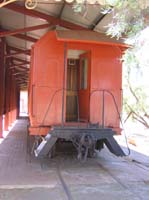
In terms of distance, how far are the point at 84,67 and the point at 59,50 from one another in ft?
3.10

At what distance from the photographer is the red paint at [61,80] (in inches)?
292

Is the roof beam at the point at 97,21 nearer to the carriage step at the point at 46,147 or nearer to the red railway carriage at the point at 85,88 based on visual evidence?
the red railway carriage at the point at 85,88

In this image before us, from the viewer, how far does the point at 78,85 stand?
8.52 meters

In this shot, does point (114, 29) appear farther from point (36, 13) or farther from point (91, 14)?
point (36, 13)

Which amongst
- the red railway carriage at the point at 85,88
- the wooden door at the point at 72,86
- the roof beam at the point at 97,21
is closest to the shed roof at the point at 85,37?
the red railway carriage at the point at 85,88

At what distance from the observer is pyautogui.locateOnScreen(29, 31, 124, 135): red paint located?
7.41m

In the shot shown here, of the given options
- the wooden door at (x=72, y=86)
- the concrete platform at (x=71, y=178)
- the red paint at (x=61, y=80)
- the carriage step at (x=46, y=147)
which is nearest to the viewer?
the concrete platform at (x=71, y=178)

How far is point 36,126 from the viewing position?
7.35m

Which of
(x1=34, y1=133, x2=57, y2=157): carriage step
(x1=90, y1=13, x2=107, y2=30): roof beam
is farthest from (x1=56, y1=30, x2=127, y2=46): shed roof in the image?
(x1=34, y1=133, x2=57, y2=157): carriage step

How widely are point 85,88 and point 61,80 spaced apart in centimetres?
76

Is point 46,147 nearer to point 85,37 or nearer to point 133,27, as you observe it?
point 85,37

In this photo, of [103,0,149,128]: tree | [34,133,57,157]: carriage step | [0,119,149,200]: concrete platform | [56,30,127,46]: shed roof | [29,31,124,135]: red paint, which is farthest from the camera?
[29,31,124,135]: red paint

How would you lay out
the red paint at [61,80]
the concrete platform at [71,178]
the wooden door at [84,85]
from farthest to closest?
the wooden door at [84,85] → the red paint at [61,80] → the concrete platform at [71,178]

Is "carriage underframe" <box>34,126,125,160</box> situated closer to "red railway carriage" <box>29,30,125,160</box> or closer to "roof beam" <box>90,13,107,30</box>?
"red railway carriage" <box>29,30,125,160</box>
